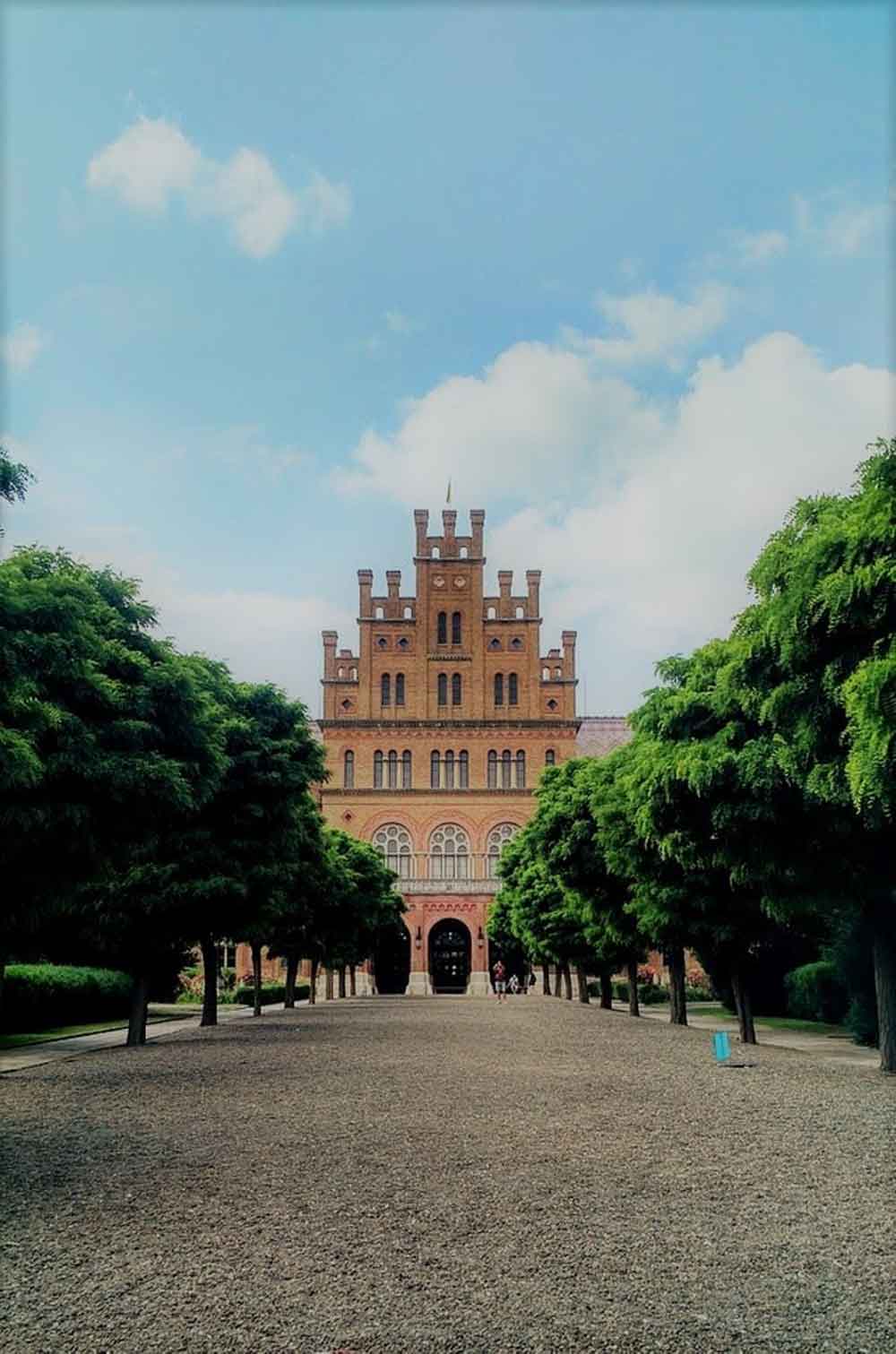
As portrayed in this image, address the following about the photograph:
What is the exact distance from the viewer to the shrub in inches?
1280

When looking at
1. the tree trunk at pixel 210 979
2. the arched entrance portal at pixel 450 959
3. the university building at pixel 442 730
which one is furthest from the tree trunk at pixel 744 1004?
the arched entrance portal at pixel 450 959

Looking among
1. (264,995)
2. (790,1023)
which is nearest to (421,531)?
(264,995)

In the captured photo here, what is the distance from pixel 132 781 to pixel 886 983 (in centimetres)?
1154

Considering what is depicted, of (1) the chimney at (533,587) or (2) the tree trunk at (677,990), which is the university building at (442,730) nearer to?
(1) the chimney at (533,587)

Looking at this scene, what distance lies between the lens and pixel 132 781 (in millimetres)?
13062

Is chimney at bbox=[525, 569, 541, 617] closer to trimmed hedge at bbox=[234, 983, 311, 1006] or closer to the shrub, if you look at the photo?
trimmed hedge at bbox=[234, 983, 311, 1006]

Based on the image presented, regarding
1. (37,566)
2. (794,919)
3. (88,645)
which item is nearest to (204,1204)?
(88,645)

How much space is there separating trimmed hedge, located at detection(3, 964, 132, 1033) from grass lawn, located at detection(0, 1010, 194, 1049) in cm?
26

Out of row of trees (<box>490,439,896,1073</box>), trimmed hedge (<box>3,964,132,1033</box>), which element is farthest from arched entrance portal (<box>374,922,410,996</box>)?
row of trees (<box>490,439,896,1073</box>)

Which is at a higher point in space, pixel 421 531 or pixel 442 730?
pixel 421 531

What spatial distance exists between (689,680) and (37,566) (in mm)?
9833

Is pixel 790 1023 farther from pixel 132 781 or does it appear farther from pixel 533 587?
pixel 533 587

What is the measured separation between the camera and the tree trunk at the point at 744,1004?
81.1 ft

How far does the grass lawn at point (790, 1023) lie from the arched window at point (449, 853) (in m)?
29.1
